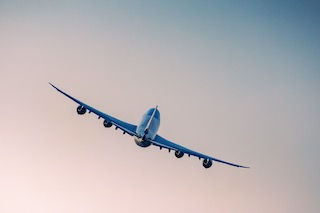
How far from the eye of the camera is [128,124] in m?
88.2

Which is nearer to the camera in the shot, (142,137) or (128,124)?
(142,137)

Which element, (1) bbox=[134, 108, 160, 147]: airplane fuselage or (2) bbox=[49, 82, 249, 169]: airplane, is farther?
(2) bbox=[49, 82, 249, 169]: airplane

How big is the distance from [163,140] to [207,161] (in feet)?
39.5

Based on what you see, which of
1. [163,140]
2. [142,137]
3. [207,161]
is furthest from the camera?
[163,140]

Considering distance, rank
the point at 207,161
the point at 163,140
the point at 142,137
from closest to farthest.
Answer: the point at 142,137, the point at 207,161, the point at 163,140

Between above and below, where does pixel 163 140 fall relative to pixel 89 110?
above

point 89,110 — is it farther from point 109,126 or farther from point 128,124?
point 128,124

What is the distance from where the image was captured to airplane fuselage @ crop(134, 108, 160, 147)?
78000 millimetres

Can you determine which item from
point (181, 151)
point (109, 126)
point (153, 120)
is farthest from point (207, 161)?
point (109, 126)

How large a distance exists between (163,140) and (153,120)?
9468 mm

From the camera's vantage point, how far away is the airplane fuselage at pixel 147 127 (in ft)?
256

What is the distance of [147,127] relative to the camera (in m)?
79.6

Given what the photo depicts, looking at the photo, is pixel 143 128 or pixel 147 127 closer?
pixel 147 127

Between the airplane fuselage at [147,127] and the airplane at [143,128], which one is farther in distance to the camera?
the airplane at [143,128]
